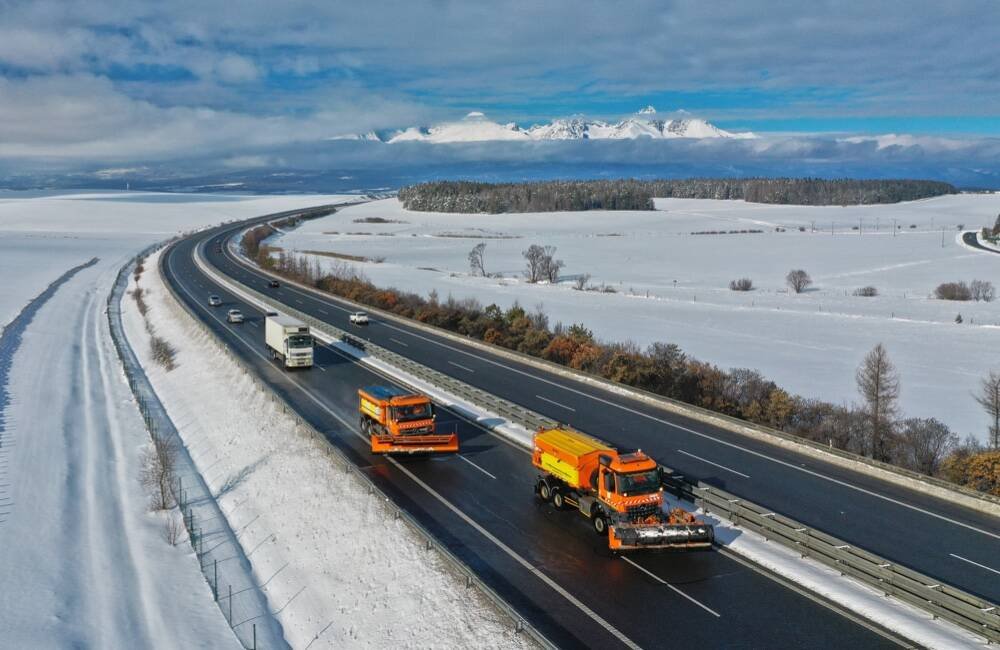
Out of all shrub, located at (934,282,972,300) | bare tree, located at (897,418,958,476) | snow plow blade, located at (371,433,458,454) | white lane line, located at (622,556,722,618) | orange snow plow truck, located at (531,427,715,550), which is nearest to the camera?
white lane line, located at (622,556,722,618)

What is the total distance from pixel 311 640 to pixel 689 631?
921 cm

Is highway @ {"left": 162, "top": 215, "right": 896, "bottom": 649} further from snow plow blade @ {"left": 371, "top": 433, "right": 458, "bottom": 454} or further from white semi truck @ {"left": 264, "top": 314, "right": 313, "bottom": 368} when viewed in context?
white semi truck @ {"left": 264, "top": 314, "right": 313, "bottom": 368}

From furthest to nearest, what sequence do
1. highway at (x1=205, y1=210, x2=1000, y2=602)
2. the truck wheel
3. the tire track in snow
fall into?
the tire track in snow < the truck wheel < highway at (x1=205, y1=210, x2=1000, y2=602)

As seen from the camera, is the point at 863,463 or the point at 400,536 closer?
the point at 400,536

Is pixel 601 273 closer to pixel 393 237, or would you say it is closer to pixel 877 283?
pixel 877 283

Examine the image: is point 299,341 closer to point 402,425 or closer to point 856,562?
point 402,425

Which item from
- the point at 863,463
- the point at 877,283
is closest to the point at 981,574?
the point at 863,463

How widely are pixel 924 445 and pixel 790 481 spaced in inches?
311

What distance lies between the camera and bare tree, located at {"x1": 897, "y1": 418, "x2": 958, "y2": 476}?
2948 cm

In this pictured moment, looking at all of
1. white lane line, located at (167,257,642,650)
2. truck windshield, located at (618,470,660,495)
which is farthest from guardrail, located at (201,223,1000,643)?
white lane line, located at (167,257,642,650)

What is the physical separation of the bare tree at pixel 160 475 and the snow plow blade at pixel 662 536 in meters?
17.7

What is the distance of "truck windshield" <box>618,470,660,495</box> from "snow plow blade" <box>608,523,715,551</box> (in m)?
1.15

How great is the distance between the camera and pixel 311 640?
1977 cm

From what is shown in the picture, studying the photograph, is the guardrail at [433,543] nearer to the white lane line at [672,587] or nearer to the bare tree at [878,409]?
the white lane line at [672,587]
